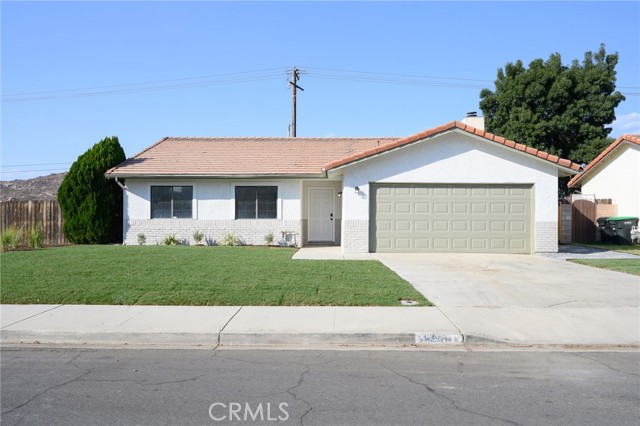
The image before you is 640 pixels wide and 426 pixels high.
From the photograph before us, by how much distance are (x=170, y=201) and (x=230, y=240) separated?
3.05 meters

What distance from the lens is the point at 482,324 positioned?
7941 mm

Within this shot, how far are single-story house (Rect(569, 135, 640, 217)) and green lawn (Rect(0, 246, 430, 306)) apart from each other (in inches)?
590

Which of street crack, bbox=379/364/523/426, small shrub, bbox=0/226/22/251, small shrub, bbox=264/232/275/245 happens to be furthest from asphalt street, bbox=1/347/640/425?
small shrub, bbox=264/232/275/245

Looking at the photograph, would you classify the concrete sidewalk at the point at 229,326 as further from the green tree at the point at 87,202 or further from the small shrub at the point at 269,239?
the green tree at the point at 87,202

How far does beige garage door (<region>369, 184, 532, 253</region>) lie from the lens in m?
17.5

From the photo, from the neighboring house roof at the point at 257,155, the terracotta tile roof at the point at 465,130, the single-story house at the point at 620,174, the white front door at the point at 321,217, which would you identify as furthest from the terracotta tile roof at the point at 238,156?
the single-story house at the point at 620,174

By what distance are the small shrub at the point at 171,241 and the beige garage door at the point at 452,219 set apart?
7.86 m

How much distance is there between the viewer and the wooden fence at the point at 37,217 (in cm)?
2123

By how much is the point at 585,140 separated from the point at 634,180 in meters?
12.4

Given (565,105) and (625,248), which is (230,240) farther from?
(565,105)

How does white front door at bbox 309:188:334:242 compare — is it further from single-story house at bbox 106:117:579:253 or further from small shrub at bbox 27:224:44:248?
small shrub at bbox 27:224:44:248

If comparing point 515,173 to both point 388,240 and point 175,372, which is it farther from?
point 175,372

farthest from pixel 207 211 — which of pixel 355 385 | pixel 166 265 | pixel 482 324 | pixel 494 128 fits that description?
pixel 494 128

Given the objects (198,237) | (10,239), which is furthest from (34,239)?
(198,237)
